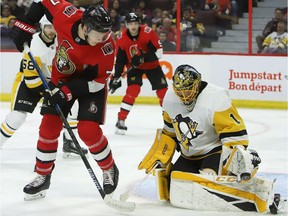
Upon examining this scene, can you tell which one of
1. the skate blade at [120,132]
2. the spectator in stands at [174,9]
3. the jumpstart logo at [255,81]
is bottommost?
the skate blade at [120,132]

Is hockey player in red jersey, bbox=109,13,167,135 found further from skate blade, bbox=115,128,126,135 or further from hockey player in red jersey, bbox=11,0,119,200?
hockey player in red jersey, bbox=11,0,119,200

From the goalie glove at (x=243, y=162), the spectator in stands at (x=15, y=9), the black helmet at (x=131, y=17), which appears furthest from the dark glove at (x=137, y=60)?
the goalie glove at (x=243, y=162)

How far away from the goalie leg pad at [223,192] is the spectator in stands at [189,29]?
4.58m

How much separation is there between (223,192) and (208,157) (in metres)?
0.23

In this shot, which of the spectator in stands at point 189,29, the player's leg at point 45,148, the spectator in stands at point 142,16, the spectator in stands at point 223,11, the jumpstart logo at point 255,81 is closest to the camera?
the player's leg at point 45,148

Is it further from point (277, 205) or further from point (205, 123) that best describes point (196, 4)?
point (277, 205)

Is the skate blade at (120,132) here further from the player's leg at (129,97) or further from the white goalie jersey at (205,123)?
the white goalie jersey at (205,123)

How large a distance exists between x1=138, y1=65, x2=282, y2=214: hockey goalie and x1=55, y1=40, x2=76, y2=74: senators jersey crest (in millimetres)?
504

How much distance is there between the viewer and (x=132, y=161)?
5000 millimetres

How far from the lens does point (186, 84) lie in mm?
3537

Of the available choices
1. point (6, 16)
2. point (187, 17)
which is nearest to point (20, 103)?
point (187, 17)

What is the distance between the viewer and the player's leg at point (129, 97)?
20.4ft

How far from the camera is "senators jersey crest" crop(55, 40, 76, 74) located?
3676 mm

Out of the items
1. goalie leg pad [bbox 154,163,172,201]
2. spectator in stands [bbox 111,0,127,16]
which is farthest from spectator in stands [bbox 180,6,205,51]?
goalie leg pad [bbox 154,163,172,201]
